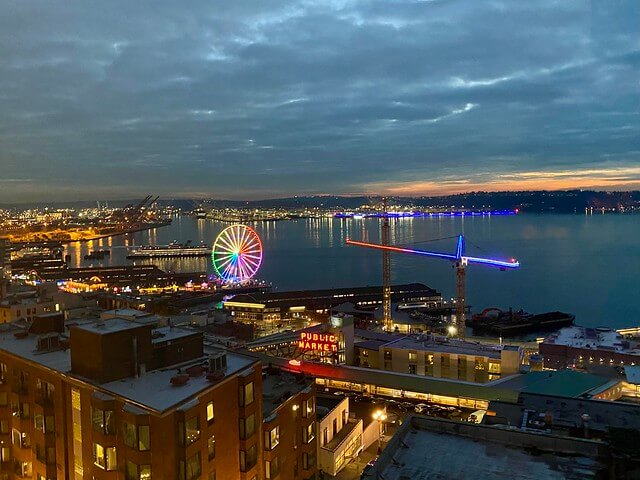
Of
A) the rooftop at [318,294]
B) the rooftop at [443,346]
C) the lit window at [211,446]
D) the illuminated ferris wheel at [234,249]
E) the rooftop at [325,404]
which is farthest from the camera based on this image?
the illuminated ferris wheel at [234,249]

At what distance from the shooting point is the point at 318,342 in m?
10.9

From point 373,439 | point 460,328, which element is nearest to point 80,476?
point 373,439

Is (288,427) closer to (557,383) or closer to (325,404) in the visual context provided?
(325,404)

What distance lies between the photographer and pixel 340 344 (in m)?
10.9

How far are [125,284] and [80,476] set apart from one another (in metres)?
25.7

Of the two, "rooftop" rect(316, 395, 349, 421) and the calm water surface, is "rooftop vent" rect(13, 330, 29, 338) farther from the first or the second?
the calm water surface

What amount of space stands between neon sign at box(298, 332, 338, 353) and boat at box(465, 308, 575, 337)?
12101 mm

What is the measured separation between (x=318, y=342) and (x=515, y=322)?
44.7 ft

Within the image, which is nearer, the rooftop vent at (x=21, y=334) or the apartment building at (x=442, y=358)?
the rooftop vent at (x=21, y=334)

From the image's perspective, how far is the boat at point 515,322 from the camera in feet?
69.8

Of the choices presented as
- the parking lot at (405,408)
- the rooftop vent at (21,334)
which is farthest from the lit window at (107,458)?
the parking lot at (405,408)

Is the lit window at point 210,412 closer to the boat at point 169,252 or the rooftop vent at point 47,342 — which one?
the rooftop vent at point 47,342

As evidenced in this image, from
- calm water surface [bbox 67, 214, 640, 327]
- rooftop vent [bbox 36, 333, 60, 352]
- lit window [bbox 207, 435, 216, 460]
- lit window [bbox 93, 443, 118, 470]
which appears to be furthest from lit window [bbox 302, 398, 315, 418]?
calm water surface [bbox 67, 214, 640, 327]

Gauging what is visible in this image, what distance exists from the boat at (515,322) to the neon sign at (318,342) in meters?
12.1
